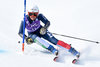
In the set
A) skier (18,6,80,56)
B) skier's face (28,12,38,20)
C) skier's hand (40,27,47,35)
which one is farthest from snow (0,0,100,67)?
skier's face (28,12,38,20)

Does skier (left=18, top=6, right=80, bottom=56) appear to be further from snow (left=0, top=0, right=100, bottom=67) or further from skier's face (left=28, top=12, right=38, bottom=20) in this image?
snow (left=0, top=0, right=100, bottom=67)

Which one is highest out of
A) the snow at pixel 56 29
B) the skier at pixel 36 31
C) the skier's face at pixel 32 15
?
the skier's face at pixel 32 15

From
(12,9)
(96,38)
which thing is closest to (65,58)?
(96,38)

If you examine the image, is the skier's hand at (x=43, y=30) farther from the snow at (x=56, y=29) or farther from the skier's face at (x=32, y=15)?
the snow at (x=56, y=29)

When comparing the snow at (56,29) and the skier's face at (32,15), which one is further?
the skier's face at (32,15)

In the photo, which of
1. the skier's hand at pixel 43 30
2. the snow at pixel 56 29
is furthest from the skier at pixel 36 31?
the snow at pixel 56 29

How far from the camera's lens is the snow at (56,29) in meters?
7.59

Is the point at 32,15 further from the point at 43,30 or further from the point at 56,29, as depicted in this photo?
the point at 56,29

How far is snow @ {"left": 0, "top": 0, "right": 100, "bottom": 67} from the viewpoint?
7.59m

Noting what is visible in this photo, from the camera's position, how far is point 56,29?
1192cm

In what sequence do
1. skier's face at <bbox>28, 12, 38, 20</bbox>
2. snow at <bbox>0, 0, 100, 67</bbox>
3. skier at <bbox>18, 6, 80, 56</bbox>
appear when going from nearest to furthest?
snow at <bbox>0, 0, 100, 67</bbox> < skier at <bbox>18, 6, 80, 56</bbox> < skier's face at <bbox>28, 12, 38, 20</bbox>

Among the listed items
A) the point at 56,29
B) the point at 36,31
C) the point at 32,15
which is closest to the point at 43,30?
the point at 36,31

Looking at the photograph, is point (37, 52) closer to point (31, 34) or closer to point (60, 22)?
point (31, 34)

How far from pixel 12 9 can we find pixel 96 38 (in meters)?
6.52
